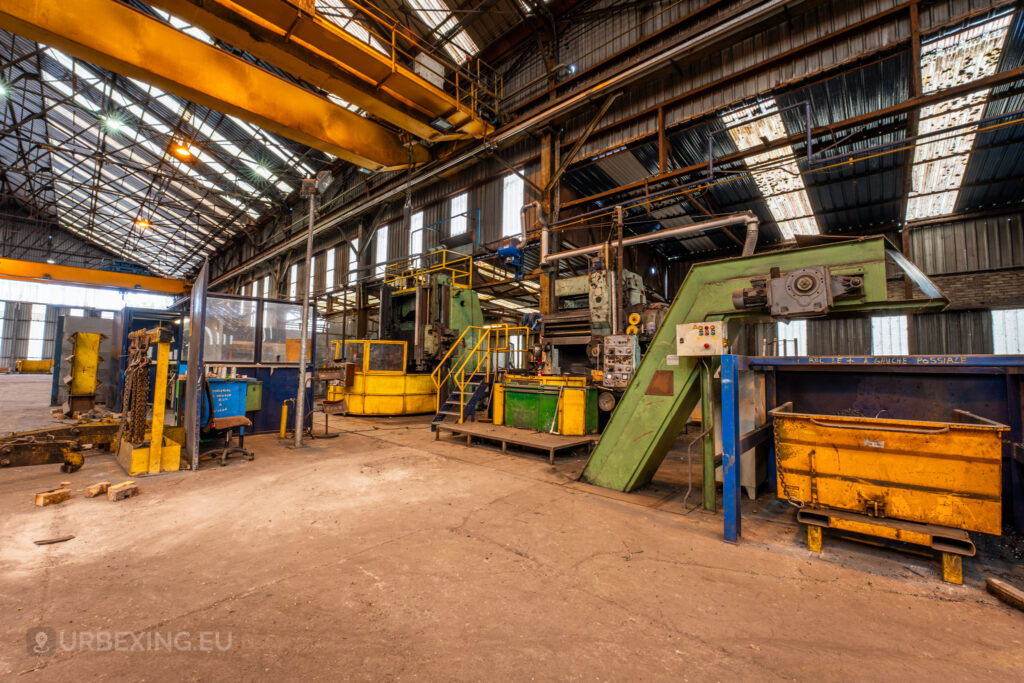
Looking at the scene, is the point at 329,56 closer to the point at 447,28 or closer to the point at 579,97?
the point at 447,28

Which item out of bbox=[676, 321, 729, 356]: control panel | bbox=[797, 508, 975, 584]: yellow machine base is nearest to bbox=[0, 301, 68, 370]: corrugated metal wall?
bbox=[676, 321, 729, 356]: control panel

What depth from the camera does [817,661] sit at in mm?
1960

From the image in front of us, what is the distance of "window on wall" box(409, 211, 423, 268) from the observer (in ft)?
48.3

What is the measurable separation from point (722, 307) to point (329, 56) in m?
9.11

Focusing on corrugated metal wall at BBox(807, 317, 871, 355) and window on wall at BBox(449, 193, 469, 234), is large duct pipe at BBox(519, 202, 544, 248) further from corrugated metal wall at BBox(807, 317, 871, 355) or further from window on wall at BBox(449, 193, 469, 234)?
corrugated metal wall at BBox(807, 317, 871, 355)

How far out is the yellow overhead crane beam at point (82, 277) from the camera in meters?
19.6

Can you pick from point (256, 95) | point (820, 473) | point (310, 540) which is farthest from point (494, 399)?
point (256, 95)

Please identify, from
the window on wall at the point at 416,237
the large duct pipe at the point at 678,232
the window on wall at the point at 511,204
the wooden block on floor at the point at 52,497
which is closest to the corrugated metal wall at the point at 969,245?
the large duct pipe at the point at 678,232

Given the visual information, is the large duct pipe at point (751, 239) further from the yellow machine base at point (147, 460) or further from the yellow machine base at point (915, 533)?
the yellow machine base at point (147, 460)

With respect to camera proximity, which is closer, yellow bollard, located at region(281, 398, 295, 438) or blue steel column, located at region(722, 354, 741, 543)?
blue steel column, located at region(722, 354, 741, 543)

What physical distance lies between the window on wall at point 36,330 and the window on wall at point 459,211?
40501mm

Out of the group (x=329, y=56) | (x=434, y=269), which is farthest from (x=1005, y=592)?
(x=434, y=269)

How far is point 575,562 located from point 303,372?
19.9 feet

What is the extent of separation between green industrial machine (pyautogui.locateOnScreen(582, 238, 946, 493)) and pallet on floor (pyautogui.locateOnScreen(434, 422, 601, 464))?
1198 millimetres
